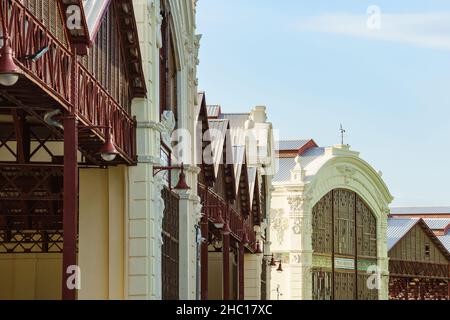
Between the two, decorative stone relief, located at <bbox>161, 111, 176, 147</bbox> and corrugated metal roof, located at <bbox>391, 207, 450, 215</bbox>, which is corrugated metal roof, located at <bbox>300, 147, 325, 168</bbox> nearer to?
corrugated metal roof, located at <bbox>391, 207, 450, 215</bbox>

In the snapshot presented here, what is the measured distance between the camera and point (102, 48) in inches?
1073

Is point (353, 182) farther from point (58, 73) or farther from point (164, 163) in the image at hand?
point (58, 73)

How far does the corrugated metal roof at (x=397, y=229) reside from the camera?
97312 mm

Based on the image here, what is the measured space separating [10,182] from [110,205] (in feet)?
8.37

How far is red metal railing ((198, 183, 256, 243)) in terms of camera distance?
4442 centimetres

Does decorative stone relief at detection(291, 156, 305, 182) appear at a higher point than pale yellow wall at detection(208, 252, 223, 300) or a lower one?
higher

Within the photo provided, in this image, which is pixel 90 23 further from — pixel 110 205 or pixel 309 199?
pixel 309 199

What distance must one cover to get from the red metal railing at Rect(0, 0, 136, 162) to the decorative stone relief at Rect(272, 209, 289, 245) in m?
50.4

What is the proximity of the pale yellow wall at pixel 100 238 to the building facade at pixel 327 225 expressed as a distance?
45.5 meters

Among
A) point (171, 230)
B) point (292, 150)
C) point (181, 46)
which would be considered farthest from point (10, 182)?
point (292, 150)

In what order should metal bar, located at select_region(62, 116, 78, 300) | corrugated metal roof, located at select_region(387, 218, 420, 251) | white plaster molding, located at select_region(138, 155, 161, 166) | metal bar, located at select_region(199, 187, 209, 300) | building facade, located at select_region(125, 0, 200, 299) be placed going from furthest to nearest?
corrugated metal roof, located at select_region(387, 218, 420, 251), metal bar, located at select_region(199, 187, 209, 300), white plaster molding, located at select_region(138, 155, 161, 166), building facade, located at select_region(125, 0, 200, 299), metal bar, located at select_region(62, 116, 78, 300)

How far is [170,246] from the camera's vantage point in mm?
35219

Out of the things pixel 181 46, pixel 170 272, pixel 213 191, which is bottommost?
pixel 170 272

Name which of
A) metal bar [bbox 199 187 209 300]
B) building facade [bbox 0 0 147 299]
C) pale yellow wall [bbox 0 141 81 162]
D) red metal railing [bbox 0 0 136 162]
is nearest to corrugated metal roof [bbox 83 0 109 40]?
building facade [bbox 0 0 147 299]
